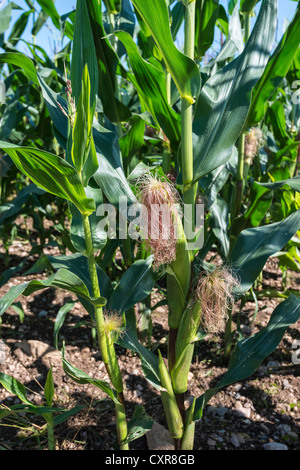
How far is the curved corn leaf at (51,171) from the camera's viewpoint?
0.76 metres

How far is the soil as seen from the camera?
1.39 meters

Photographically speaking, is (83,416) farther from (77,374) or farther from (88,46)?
(88,46)

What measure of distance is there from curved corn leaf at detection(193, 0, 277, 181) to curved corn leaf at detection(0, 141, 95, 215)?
31cm

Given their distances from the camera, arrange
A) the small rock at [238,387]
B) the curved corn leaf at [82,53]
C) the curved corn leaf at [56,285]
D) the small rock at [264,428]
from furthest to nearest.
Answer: the small rock at [238,387] → the small rock at [264,428] → the curved corn leaf at [82,53] → the curved corn leaf at [56,285]

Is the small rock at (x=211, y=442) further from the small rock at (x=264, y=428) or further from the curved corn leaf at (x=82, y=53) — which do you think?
the curved corn leaf at (x=82, y=53)

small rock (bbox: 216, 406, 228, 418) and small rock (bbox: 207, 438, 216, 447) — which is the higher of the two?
small rock (bbox: 216, 406, 228, 418)

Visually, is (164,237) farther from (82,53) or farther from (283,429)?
(283,429)

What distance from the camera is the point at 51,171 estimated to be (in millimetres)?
804

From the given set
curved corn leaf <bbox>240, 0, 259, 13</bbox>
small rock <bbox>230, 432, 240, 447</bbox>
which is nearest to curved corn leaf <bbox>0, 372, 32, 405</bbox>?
small rock <bbox>230, 432, 240, 447</bbox>

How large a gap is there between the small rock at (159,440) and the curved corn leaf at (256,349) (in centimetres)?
28

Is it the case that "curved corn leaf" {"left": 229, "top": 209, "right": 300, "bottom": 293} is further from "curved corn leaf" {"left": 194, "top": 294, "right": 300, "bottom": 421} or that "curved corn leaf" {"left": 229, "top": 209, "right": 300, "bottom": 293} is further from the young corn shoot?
the young corn shoot

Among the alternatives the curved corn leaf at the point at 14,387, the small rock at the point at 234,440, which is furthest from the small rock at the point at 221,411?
the curved corn leaf at the point at 14,387

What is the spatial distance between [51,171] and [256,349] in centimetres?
76

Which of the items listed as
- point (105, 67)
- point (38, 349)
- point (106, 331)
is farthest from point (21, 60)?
point (38, 349)
